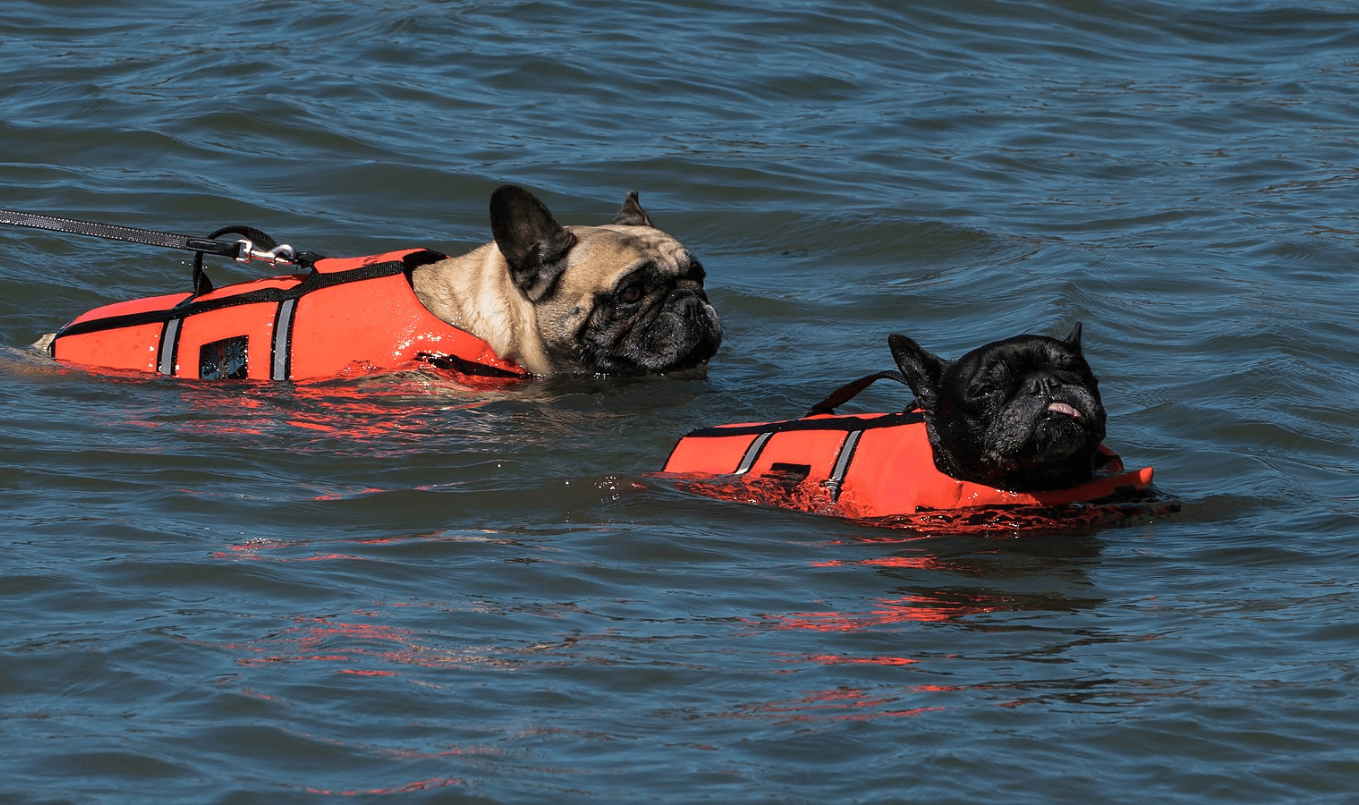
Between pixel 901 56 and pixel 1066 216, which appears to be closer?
pixel 1066 216

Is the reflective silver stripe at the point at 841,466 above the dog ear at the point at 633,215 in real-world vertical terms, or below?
below

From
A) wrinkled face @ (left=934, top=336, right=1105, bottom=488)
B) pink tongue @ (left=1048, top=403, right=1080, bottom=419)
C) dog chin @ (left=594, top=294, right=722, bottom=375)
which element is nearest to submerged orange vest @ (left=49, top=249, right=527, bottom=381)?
dog chin @ (left=594, top=294, right=722, bottom=375)

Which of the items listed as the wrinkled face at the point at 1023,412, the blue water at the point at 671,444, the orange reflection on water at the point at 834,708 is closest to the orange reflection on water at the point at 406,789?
the blue water at the point at 671,444

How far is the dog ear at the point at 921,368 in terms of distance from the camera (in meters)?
6.45

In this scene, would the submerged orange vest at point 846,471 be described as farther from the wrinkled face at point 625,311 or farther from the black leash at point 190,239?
the black leash at point 190,239

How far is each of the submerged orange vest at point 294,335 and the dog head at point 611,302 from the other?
1.06ft

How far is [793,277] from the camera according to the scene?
11180mm

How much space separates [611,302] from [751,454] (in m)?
1.71

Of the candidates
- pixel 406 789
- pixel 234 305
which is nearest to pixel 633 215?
pixel 234 305

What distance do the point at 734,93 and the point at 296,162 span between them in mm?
3921

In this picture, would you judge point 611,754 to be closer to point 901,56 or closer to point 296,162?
point 296,162

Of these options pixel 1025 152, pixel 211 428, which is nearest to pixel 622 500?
pixel 211 428

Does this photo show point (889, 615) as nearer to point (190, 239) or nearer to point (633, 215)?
point (633, 215)

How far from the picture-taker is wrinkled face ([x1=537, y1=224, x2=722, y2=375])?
27.2 ft
